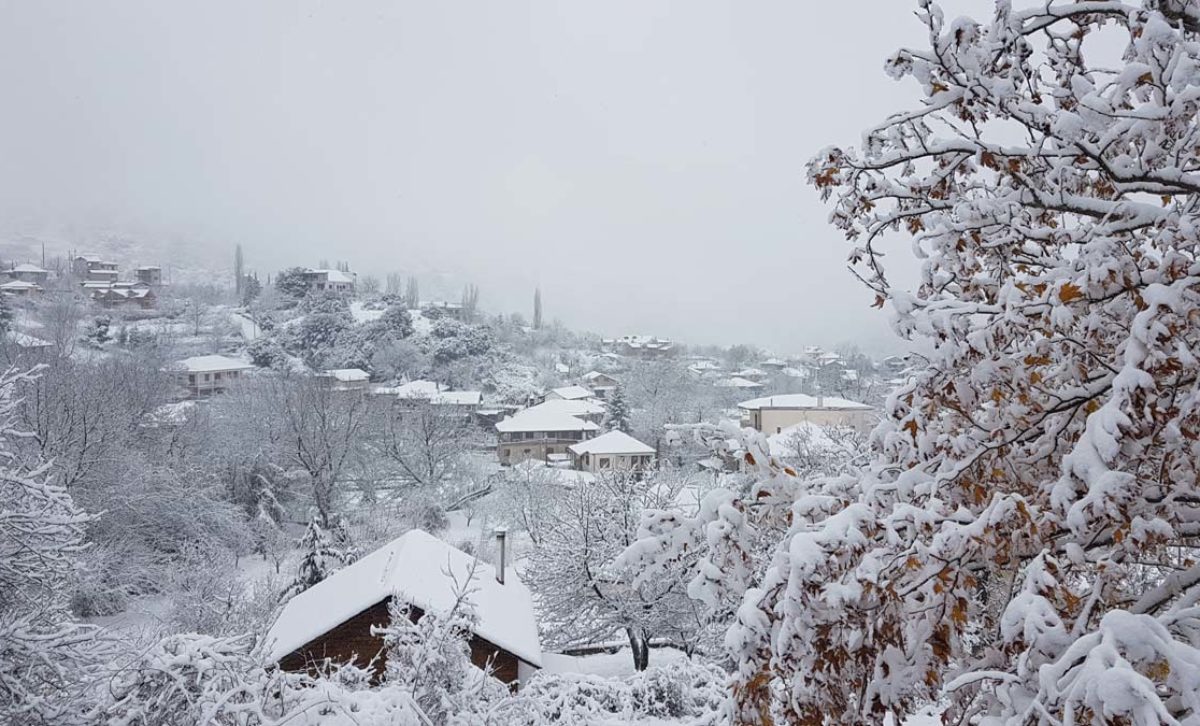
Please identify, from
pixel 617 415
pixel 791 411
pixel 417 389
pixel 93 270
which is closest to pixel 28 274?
pixel 93 270

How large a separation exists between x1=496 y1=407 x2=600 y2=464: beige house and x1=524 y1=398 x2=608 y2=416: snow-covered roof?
64.2 inches

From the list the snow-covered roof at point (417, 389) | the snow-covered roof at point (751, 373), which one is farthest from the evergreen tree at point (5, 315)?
the snow-covered roof at point (751, 373)

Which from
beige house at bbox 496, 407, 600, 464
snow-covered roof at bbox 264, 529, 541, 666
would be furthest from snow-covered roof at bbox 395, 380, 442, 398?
snow-covered roof at bbox 264, 529, 541, 666

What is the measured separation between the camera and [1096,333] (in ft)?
8.18

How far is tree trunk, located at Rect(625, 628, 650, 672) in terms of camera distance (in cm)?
1614

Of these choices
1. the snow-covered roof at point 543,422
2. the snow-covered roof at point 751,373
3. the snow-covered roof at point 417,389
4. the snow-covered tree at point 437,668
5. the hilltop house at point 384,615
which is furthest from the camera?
the snow-covered roof at point 751,373

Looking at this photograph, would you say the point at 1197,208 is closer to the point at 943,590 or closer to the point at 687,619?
the point at 943,590

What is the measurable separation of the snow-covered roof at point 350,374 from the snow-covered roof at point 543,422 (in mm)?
10146

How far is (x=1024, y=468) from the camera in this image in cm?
285

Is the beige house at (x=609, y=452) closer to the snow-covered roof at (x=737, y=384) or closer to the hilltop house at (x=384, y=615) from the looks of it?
the hilltop house at (x=384, y=615)

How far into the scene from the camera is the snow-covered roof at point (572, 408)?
4532cm

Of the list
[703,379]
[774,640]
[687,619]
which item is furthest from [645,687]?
Result: [703,379]

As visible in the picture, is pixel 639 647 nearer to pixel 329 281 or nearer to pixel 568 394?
pixel 568 394

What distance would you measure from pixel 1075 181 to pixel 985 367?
1551mm
